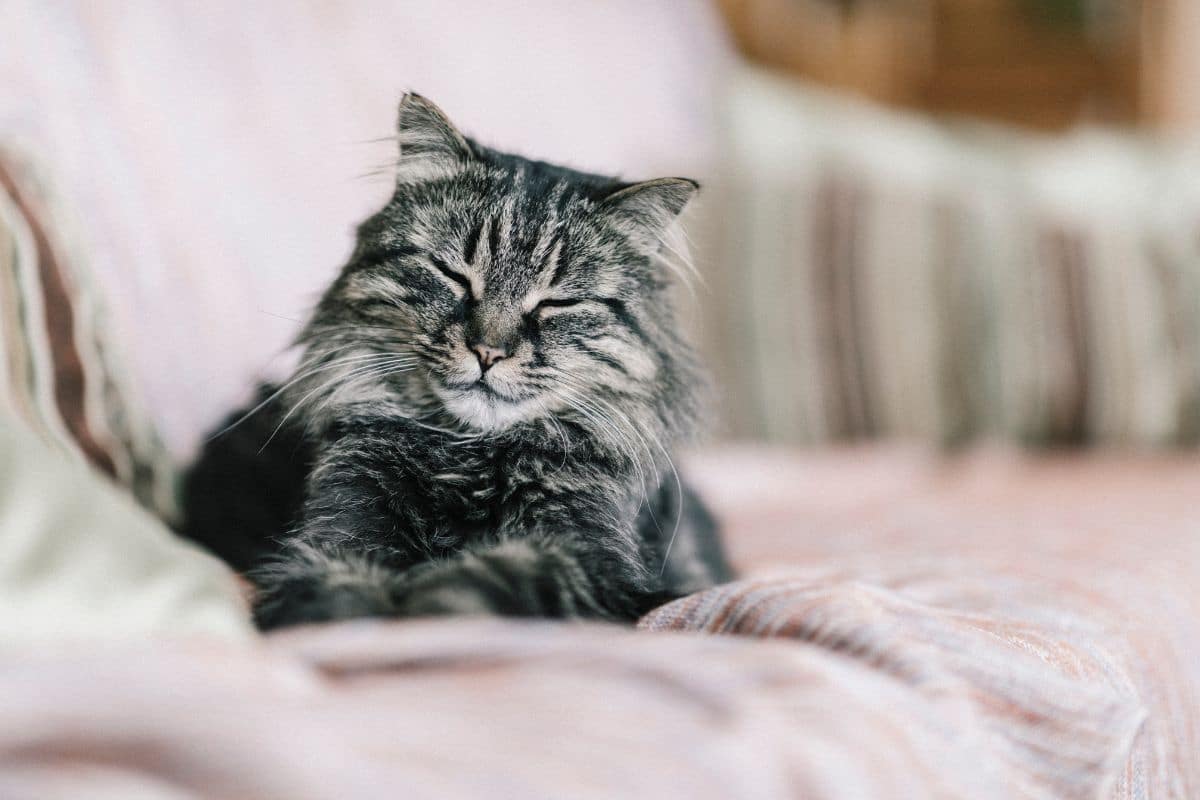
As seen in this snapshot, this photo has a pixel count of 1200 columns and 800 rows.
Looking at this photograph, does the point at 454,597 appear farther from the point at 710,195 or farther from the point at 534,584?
the point at 710,195

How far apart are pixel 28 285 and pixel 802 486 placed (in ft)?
4.10

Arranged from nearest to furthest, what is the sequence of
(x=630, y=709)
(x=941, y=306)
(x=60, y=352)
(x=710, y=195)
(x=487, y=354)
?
(x=630, y=709)
(x=487, y=354)
(x=60, y=352)
(x=710, y=195)
(x=941, y=306)

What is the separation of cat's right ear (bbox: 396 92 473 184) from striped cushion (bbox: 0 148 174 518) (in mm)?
325

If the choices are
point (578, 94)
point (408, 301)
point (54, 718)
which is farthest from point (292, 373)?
point (578, 94)

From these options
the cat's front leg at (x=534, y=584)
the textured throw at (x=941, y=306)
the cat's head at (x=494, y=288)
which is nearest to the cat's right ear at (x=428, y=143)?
the cat's head at (x=494, y=288)

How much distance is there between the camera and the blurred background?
39.1 inches

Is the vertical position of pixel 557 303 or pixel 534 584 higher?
pixel 557 303

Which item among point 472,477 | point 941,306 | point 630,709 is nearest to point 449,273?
point 472,477

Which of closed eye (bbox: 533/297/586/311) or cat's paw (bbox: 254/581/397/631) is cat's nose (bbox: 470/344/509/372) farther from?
cat's paw (bbox: 254/581/397/631)

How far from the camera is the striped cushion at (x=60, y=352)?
0.77 meters

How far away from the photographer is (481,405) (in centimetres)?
67

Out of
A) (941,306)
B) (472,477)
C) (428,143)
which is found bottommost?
(941,306)

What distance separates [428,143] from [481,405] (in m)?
0.19

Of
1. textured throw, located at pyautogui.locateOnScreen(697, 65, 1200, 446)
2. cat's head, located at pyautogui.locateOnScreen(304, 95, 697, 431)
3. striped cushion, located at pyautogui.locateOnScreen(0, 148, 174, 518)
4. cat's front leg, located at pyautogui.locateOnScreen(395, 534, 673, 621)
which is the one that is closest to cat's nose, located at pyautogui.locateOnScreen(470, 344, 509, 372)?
cat's head, located at pyautogui.locateOnScreen(304, 95, 697, 431)
